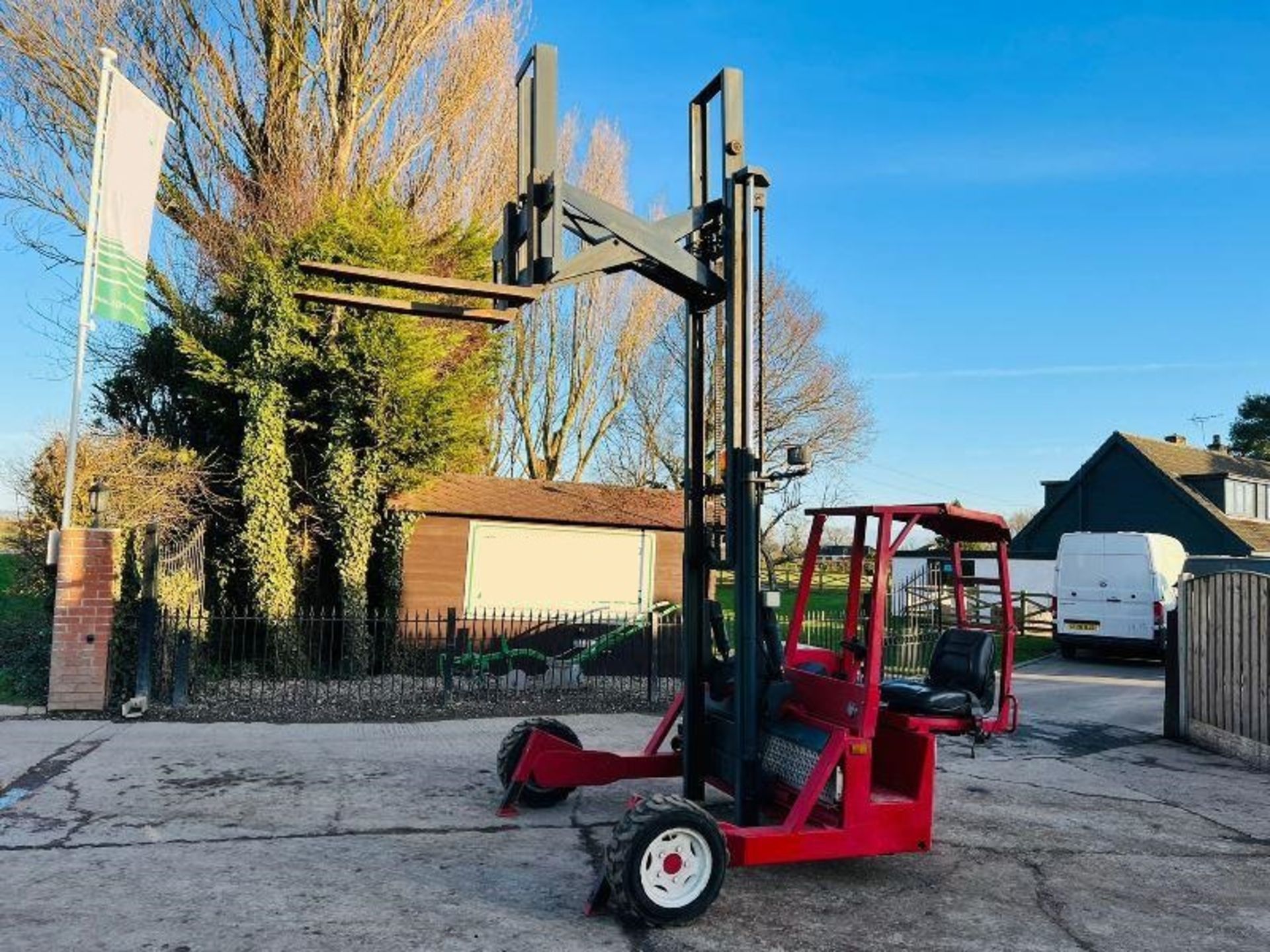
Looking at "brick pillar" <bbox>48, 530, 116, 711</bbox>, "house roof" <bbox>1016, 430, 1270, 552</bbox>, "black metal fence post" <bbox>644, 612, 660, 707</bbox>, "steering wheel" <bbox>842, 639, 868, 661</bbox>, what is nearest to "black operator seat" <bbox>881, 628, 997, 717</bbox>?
"steering wheel" <bbox>842, 639, 868, 661</bbox>

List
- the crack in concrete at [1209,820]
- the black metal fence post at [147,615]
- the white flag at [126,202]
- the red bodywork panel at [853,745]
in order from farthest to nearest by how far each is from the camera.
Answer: the white flag at [126,202] < the black metal fence post at [147,615] < the crack in concrete at [1209,820] < the red bodywork panel at [853,745]

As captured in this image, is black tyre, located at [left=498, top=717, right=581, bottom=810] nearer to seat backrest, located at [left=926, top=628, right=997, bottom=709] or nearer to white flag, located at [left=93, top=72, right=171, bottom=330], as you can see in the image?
seat backrest, located at [left=926, top=628, right=997, bottom=709]

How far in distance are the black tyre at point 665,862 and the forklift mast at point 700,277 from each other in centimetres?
77

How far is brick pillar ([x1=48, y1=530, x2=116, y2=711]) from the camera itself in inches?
367

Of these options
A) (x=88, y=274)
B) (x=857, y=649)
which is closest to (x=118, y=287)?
(x=88, y=274)

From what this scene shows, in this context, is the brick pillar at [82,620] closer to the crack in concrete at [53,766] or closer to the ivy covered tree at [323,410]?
the crack in concrete at [53,766]

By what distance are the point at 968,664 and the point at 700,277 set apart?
2970 millimetres

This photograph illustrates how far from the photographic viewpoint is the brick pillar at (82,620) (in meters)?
9.31

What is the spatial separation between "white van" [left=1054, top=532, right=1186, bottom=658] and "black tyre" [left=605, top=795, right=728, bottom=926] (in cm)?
1556

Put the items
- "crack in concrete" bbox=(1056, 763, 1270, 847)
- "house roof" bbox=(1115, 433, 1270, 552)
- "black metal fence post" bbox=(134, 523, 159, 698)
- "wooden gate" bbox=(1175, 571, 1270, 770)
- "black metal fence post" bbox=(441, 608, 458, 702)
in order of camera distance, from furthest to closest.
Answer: "house roof" bbox=(1115, 433, 1270, 552) → "black metal fence post" bbox=(441, 608, 458, 702) → "black metal fence post" bbox=(134, 523, 159, 698) → "wooden gate" bbox=(1175, 571, 1270, 770) → "crack in concrete" bbox=(1056, 763, 1270, 847)

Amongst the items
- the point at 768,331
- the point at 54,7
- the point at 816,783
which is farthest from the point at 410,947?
the point at 768,331

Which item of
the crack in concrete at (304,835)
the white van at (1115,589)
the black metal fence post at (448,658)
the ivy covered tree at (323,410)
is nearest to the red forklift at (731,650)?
the crack in concrete at (304,835)

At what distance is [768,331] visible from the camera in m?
24.8

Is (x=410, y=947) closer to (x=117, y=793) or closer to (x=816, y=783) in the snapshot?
(x=816, y=783)
